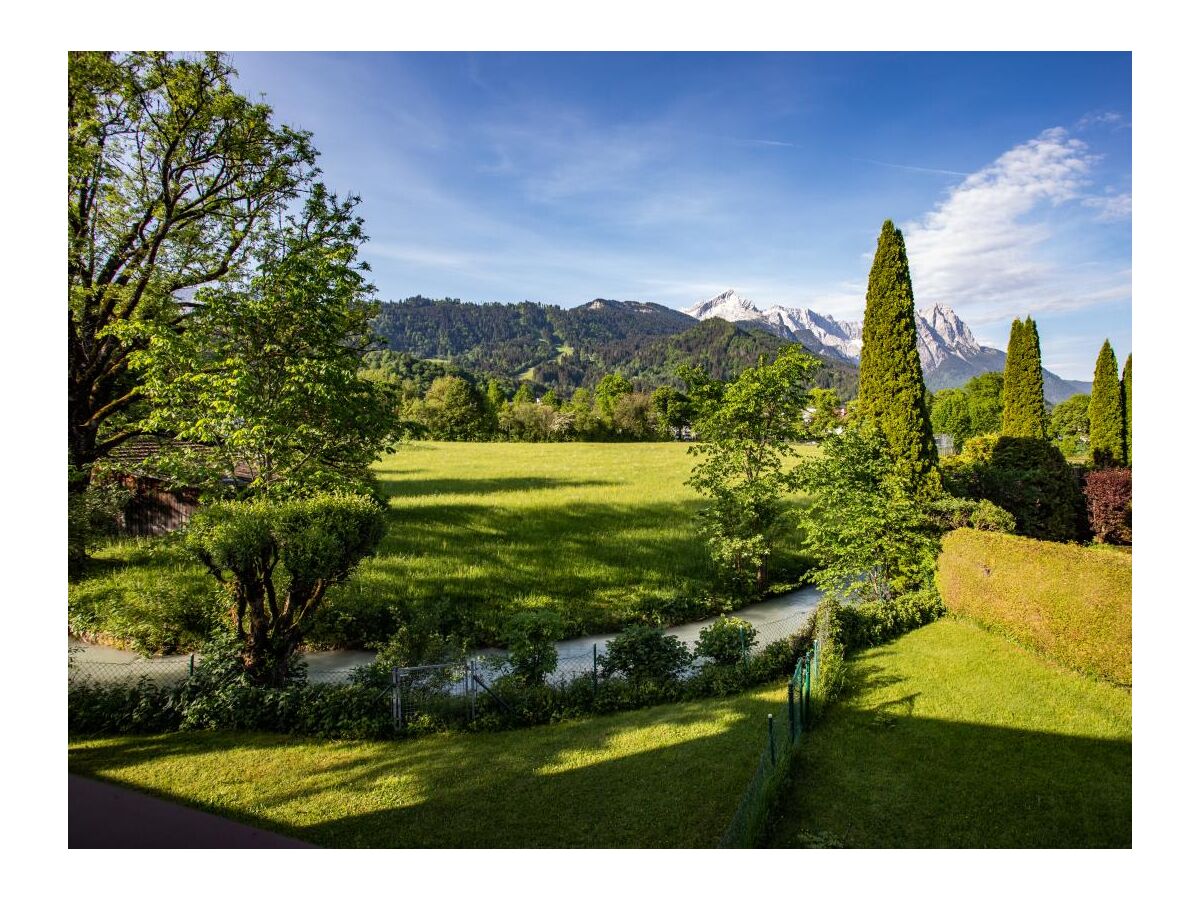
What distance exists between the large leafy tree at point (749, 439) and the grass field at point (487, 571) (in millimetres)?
1719

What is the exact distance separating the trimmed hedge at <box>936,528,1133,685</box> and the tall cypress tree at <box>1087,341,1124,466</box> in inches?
605

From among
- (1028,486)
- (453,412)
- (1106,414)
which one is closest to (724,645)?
(1028,486)

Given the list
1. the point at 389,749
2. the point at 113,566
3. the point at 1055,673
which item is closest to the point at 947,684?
the point at 1055,673

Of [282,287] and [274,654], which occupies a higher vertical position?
[282,287]

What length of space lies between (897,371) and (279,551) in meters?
12.3

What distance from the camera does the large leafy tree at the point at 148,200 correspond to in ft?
23.4

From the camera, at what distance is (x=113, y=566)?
12.4 metres

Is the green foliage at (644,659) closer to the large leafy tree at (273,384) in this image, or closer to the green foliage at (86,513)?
the large leafy tree at (273,384)

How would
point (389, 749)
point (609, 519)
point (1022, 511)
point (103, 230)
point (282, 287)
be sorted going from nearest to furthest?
point (389, 749)
point (103, 230)
point (282, 287)
point (1022, 511)
point (609, 519)

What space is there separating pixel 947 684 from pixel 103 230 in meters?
13.8

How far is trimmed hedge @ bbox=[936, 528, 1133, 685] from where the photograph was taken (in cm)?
685

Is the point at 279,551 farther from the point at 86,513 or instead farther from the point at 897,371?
the point at 897,371

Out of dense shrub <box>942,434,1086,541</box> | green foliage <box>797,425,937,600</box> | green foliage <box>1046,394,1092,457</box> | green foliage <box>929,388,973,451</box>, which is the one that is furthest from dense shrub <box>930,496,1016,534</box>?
green foliage <box>1046,394,1092,457</box>
